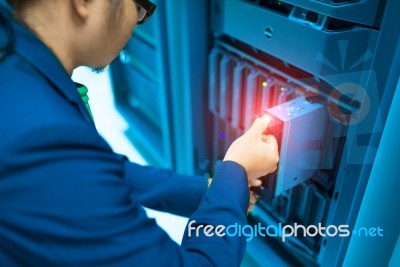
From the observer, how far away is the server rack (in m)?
0.82

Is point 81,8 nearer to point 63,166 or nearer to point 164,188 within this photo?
point 63,166

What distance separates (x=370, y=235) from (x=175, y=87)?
0.89m

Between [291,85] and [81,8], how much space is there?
0.65 metres

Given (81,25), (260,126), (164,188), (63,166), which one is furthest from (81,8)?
(164,188)

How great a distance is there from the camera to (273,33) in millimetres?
1034

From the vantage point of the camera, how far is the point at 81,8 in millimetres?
648

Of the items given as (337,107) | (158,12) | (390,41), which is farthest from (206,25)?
(390,41)

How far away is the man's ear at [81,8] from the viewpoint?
641 millimetres

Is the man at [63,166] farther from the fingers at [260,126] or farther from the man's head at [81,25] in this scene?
the fingers at [260,126]

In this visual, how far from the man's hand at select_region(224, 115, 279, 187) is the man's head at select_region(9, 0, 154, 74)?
1.16 ft

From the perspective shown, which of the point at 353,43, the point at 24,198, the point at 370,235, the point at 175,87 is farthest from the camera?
the point at 175,87

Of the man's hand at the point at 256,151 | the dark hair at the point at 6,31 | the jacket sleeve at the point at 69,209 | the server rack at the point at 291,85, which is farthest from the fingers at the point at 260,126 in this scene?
the dark hair at the point at 6,31

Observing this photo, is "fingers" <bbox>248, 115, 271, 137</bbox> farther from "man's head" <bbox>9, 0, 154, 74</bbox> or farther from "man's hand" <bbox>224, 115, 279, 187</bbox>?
"man's head" <bbox>9, 0, 154, 74</bbox>

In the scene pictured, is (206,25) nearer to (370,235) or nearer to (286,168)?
(286,168)
